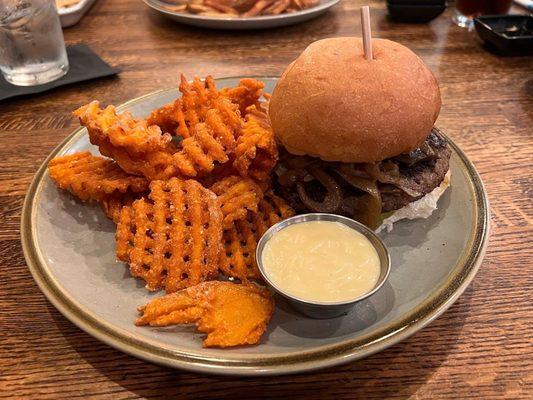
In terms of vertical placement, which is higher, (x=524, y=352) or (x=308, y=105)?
(x=308, y=105)

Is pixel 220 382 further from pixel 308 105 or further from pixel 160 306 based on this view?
pixel 308 105

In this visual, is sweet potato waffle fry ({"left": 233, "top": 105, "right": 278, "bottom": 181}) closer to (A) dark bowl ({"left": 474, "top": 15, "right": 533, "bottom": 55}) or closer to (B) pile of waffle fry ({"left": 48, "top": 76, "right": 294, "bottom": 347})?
(B) pile of waffle fry ({"left": 48, "top": 76, "right": 294, "bottom": 347})

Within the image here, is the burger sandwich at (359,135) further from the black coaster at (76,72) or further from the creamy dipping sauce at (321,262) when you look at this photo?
the black coaster at (76,72)

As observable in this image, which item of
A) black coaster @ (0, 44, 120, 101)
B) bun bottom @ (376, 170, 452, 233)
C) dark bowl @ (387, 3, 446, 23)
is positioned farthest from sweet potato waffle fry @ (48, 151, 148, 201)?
dark bowl @ (387, 3, 446, 23)

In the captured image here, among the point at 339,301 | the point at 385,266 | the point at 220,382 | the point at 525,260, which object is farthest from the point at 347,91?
the point at 220,382

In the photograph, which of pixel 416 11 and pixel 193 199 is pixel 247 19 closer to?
pixel 416 11

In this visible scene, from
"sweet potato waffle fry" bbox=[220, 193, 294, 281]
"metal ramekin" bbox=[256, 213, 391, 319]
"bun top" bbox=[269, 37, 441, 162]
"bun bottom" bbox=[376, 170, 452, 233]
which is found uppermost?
"bun top" bbox=[269, 37, 441, 162]

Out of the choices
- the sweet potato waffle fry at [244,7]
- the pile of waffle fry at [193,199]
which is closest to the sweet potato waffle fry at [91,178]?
the pile of waffle fry at [193,199]
